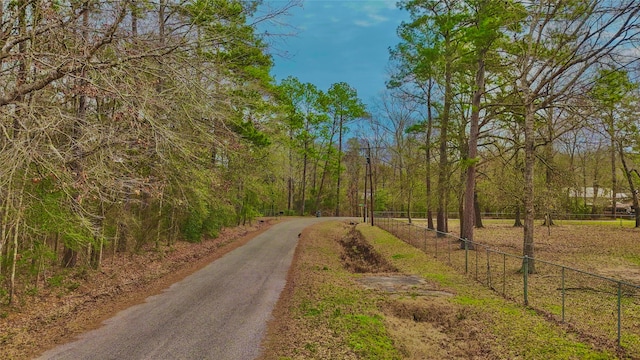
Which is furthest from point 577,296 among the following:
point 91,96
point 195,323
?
point 91,96

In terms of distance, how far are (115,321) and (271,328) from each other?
9.99 ft

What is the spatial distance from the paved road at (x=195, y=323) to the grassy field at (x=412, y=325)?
1.63 ft

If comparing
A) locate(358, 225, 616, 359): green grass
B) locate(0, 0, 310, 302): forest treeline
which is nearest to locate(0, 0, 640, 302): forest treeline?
locate(0, 0, 310, 302): forest treeline

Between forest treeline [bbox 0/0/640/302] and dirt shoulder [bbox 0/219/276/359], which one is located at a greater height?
forest treeline [bbox 0/0/640/302]

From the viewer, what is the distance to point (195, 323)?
26.0ft

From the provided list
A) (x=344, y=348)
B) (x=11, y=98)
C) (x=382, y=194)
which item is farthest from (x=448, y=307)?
(x=382, y=194)

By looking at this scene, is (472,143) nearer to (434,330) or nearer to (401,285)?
(401,285)

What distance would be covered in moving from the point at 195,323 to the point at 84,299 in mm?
3087

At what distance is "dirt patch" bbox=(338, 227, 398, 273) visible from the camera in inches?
633

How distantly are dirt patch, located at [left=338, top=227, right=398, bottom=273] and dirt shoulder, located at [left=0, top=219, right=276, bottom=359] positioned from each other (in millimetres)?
5879

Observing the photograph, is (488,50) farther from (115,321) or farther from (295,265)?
(115,321)

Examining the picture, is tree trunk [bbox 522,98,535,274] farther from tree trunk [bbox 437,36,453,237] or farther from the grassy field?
tree trunk [bbox 437,36,453,237]

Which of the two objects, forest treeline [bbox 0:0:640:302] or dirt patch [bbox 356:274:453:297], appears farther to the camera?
dirt patch [bbox 356:274:453:297]

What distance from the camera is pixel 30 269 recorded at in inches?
349
